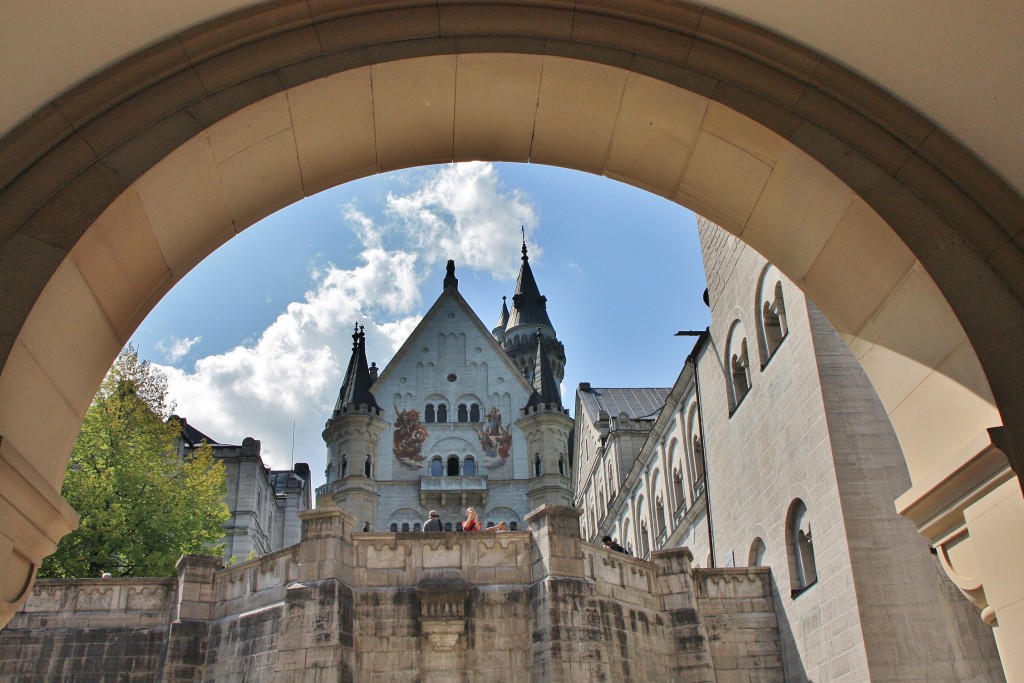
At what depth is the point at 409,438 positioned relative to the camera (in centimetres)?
5872

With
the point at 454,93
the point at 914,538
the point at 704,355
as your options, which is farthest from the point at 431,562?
the point at 454,93

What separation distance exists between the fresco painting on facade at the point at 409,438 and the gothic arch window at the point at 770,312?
35753 mm

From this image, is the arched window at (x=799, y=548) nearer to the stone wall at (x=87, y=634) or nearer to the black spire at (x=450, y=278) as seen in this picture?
the stone wall at (x=87, y=634)

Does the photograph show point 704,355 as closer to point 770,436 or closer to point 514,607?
point 770,436

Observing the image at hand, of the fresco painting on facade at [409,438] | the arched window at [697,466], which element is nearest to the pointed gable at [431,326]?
the fresco painting on facade at [409,438]

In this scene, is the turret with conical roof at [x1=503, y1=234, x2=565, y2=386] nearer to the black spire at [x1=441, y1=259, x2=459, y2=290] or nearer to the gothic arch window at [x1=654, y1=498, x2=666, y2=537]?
the black spire at [x1=441, y1=259, x2=459, y2=290]

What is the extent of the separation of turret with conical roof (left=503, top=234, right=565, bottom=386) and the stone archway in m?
84.0

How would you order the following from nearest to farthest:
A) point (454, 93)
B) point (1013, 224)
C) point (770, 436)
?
point (1013, 224) < point (454, 93) < point (770, 436)

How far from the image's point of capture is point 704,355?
3102 centimetres

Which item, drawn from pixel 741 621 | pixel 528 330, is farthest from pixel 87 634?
pixel 528 330

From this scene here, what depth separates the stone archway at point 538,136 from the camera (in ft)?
15.7

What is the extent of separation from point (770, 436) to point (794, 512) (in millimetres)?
2220

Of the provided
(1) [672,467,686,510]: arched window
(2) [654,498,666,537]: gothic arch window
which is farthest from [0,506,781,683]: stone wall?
(2) [654,498,666,537]: gothic arch window

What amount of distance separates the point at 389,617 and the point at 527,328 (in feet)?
246
